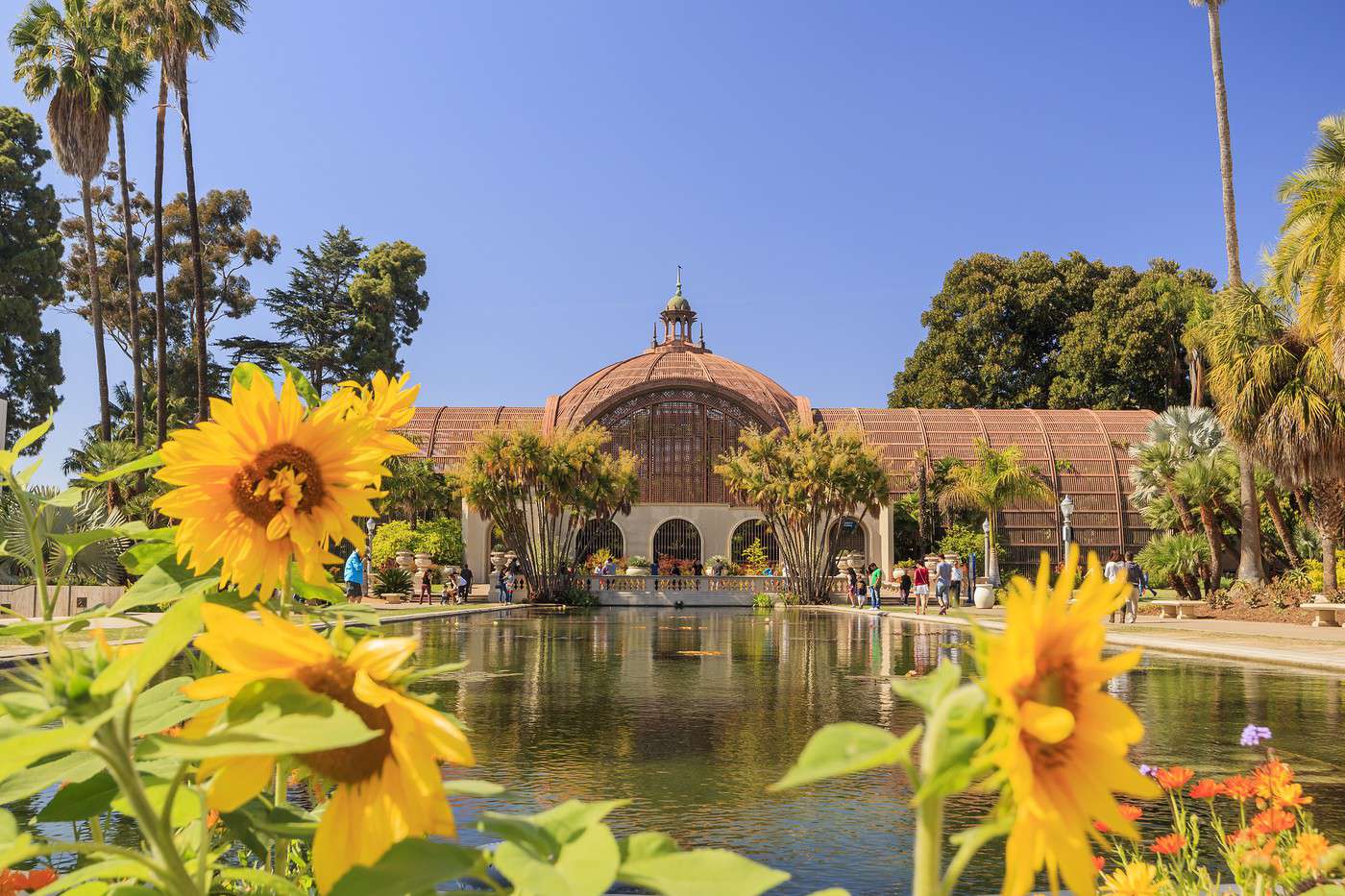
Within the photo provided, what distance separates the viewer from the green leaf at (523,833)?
77 cm

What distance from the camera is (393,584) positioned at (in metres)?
32.5

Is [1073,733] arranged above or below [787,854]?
above

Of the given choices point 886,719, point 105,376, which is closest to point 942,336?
point 105,376

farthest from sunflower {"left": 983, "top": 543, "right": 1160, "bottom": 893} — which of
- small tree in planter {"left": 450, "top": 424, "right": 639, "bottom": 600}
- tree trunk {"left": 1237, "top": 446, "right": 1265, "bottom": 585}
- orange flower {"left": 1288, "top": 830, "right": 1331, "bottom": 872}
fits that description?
small tree in planter {"left": 450, "top": 424, "right": 639, "bottom": 600}

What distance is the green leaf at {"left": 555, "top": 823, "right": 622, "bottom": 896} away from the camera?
2.28ft

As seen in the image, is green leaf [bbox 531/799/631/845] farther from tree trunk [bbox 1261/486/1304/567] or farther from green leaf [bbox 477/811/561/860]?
tree trunk [bbox 1261/486/1304/567]

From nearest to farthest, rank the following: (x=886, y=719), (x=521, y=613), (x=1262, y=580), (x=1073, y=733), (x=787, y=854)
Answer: (x=1073, y=733) < (x=787, y=854) < (x=886, y=719) < (x=1262, y=580) < (x=521, y=613)

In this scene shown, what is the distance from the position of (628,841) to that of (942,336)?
186 ft

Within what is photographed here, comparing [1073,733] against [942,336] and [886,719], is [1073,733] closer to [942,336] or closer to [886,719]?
[886,719]

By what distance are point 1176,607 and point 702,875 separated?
2721 centimetres

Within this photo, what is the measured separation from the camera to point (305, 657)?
0.77m

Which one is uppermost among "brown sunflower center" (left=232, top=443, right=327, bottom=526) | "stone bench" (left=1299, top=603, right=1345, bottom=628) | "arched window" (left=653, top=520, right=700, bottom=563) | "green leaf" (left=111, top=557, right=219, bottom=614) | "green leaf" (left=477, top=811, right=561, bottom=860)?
"arched window" (left=653, top=520, right=700, bottom=563)

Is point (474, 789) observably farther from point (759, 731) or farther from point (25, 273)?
point (25, 273)

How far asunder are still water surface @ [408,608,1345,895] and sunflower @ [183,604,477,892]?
6.5 inches
